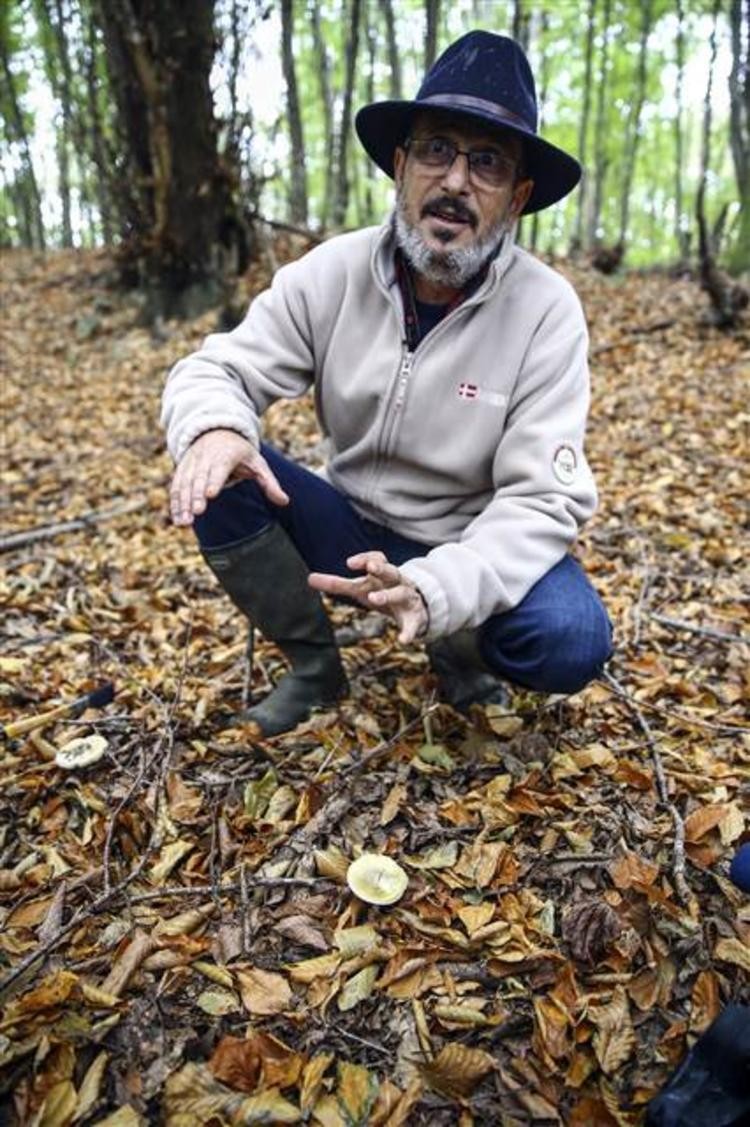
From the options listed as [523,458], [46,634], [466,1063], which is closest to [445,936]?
[466,1063]

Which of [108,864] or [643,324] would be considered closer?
[108,864]

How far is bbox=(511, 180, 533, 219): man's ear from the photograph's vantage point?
262 cm

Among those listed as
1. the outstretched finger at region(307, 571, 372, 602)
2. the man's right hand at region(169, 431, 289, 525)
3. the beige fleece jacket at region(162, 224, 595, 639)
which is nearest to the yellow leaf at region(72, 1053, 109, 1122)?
the outstretched finger at region(307, 571, 372, 602)

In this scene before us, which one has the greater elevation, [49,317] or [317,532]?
[317,532]

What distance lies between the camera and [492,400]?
2574 millimetres

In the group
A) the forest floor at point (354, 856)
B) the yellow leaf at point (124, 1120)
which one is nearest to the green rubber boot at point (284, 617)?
the forest floor at point (354, 856)

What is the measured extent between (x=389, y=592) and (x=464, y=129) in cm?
158

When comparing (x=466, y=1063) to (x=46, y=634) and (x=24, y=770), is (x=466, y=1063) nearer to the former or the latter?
(x=24, y=770)

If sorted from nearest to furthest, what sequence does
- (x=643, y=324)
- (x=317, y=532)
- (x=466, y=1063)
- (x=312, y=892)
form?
(x=466, y=1063)
(x=312, y=892)
(x=317, y=532)
(x=643, y=324)

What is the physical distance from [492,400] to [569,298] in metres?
0.47

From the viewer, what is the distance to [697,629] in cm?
333

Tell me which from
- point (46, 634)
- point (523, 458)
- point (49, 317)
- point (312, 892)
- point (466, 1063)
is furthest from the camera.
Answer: point (49, 317)

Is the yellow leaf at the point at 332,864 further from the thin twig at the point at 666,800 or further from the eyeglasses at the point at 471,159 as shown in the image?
the eyeglasses at the point at 471,159

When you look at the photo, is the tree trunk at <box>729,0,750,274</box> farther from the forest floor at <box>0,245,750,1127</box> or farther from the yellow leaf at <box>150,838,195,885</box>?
the yellow leaf at <box>150,838,195,885</box>
